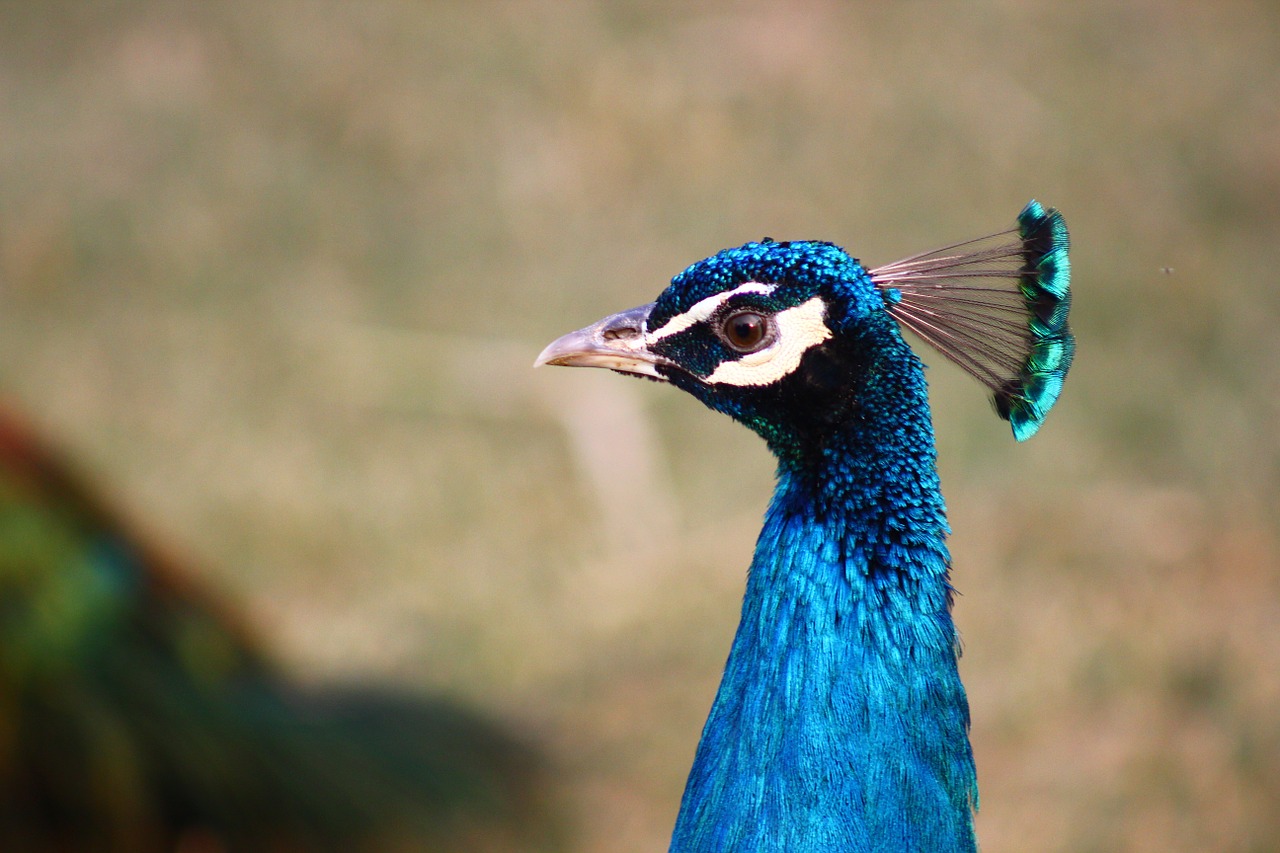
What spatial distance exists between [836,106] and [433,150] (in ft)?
4.62

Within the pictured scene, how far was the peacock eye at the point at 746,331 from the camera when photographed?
4.35ft

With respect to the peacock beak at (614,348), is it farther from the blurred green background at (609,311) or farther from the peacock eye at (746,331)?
the blurred green background at (609,311)

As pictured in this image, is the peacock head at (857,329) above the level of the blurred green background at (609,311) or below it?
below

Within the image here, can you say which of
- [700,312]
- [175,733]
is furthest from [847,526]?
[175,733]

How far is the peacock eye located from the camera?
133 cm

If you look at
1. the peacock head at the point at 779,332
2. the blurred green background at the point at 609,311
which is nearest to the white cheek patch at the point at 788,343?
the peacock head at the point at 779,332

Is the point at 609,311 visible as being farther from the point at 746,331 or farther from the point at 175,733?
the point at 746,331

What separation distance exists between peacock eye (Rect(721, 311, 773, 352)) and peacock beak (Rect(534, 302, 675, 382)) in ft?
0.31

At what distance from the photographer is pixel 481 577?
11.0ft

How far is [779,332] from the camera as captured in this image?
1.32 metres

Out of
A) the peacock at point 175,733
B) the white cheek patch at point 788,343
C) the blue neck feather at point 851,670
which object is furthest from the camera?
the peacock at point 175,733

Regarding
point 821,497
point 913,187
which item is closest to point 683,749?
point 821,497

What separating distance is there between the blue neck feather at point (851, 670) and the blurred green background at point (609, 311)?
5.25ft

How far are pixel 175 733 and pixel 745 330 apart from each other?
1.82m
